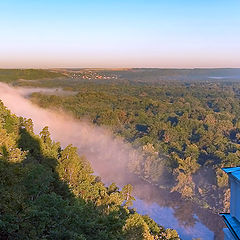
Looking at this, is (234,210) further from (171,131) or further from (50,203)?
(171,131)

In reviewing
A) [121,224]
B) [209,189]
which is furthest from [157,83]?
[121,224]

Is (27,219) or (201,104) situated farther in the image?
(201,104)

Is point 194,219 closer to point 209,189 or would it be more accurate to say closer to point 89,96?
point 209,189

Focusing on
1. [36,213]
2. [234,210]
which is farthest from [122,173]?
[234,210]

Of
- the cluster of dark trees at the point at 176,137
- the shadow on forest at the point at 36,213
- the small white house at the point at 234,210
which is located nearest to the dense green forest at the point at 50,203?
the shadow on forest at the point at 36,213

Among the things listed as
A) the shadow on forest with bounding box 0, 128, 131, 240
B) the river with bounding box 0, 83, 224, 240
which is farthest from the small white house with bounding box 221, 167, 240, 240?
the river with bounding box 0, 83, 224, 240

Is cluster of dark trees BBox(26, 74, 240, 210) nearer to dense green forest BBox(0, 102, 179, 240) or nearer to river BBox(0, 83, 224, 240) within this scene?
river BBox(0, 83, 224, 240)
